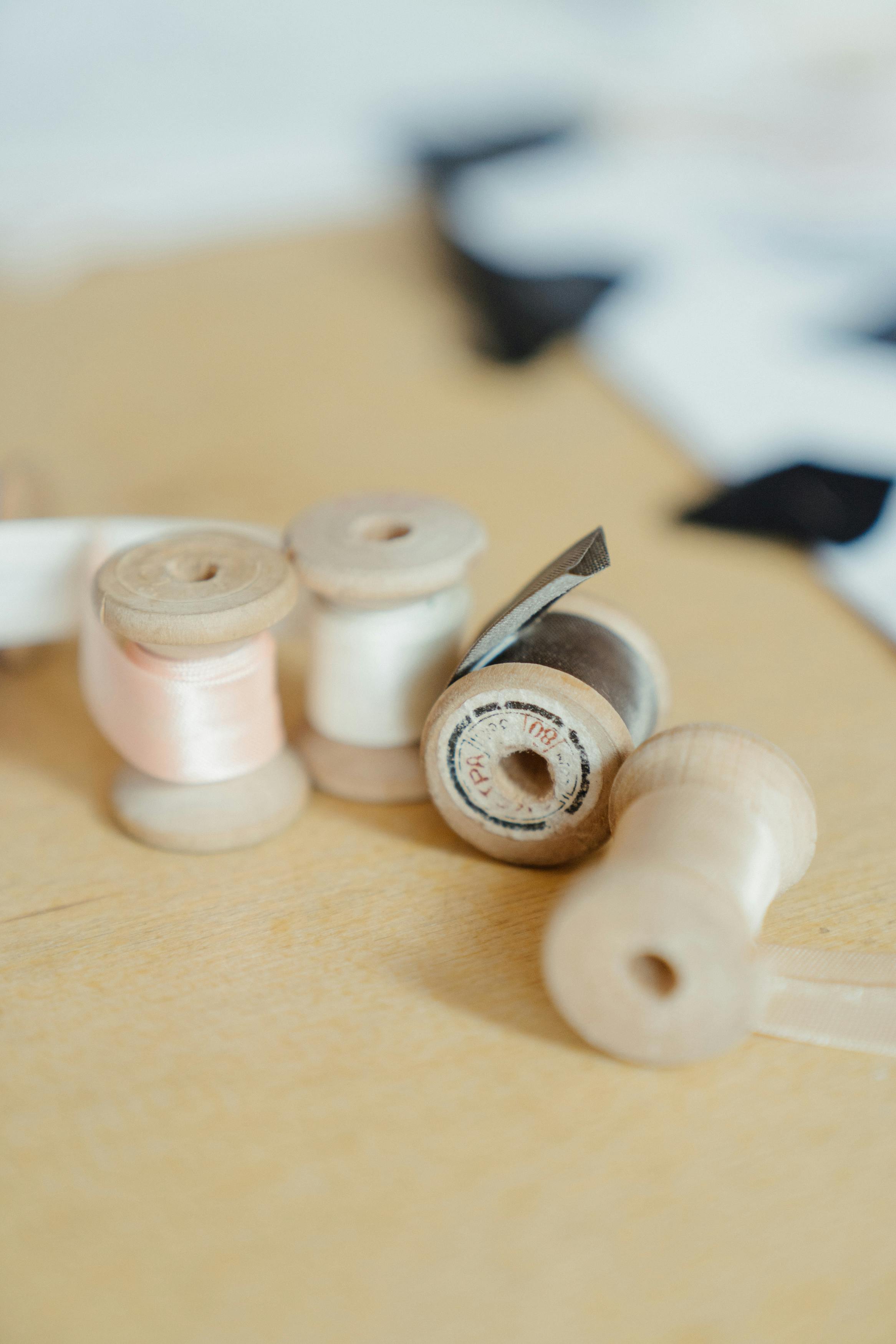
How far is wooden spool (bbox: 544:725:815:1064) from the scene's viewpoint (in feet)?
1.91

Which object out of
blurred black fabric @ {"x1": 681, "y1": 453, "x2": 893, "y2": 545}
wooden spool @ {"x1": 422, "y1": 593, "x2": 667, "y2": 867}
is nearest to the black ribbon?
blurred black fabric @ {"x1": 681, "y1": 453, "x2": 893, "y2": 545}

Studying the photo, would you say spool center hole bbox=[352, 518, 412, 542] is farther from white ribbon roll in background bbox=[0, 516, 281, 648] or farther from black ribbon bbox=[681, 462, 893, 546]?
black ribbon bbox=[681, 462, 893, 546]

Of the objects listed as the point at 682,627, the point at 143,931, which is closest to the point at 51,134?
the point at 682,627

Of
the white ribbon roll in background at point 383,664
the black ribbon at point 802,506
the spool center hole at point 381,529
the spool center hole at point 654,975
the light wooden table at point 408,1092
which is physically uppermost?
the spool center hole at point 381,529

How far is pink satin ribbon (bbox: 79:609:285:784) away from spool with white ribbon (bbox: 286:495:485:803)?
0.04 meters

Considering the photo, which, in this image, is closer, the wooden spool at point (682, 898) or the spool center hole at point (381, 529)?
the wooden spool at point (682, 898)

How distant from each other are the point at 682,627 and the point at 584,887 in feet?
1.72

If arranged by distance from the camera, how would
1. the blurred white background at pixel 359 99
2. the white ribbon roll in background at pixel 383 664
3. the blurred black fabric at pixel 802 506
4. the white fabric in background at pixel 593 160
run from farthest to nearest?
the blurred white background at pixel 359 99, the white fabric in background at pixel 593 160, the blurred black fabric at pixel 802 506, the white ribbon roll in background at pixel 383 664

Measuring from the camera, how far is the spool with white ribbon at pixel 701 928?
585 millimetres

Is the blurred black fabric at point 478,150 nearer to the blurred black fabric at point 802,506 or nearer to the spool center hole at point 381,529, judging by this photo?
the blurred black fabric at point 802,506

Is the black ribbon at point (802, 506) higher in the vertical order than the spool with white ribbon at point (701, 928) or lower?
lower

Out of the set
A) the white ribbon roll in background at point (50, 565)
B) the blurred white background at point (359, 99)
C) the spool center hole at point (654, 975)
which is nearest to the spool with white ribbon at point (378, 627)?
the white ribbon roll in background at point (50, 565)

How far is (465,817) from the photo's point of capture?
775 mm

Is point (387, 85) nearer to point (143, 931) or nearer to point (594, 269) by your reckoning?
A: point (594, 269)
